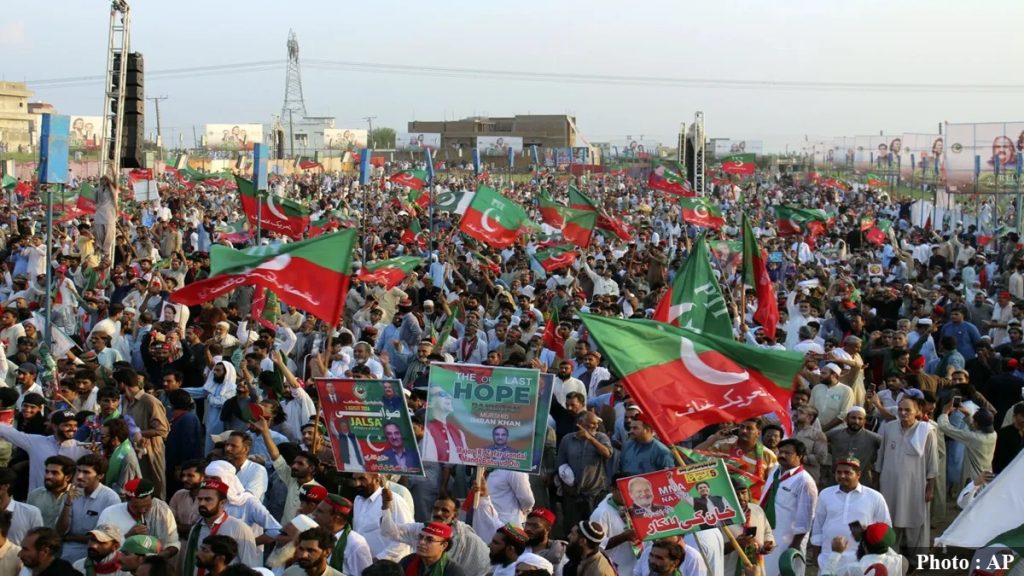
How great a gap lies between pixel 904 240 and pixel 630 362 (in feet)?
75.9

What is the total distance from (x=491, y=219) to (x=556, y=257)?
1.31 meters

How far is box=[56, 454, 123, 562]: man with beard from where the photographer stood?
23.2 ft

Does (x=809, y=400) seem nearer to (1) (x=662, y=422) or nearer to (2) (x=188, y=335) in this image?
(1) (x=662, y=422)

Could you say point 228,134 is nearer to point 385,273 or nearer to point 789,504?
point 385,273

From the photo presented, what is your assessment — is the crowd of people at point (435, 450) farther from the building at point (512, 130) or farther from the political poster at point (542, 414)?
the building at point (512, 130)

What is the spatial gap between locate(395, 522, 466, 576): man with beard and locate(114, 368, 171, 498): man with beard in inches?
94.5

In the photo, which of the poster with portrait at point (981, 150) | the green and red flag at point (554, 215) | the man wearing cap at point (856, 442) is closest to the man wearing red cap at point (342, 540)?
the man wearing cap at point (856, 442)

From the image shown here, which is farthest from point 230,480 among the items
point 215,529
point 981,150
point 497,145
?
point 497,145

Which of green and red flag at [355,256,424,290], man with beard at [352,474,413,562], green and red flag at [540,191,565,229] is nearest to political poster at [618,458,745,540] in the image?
man with beard at [352,474,413,562]

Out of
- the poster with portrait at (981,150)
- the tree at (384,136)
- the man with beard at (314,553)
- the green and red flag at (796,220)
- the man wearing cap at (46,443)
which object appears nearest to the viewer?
the man with beard at (314,553)

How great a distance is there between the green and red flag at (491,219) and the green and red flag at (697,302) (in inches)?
292

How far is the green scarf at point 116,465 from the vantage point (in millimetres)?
7828

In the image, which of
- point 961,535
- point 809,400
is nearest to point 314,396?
point 809,400

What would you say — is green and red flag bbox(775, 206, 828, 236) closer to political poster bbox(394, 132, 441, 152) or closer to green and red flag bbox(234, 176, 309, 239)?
green and red flag bbox(234, 176, 309, 239)
